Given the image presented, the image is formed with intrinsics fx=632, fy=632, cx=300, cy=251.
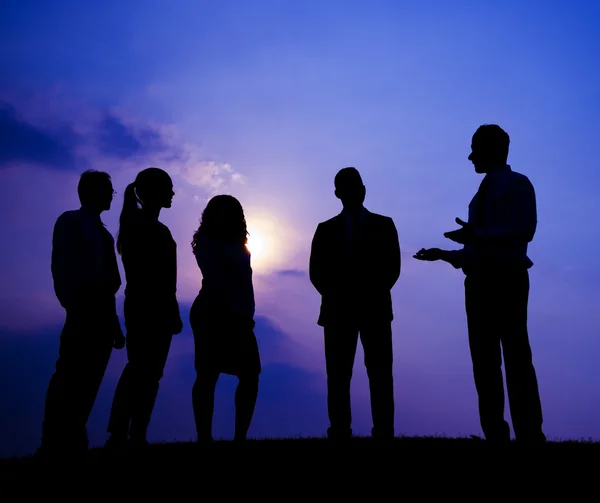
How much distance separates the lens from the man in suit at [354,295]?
6676mm

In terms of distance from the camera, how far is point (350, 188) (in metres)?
6.91

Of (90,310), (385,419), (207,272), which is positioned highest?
(207,272)

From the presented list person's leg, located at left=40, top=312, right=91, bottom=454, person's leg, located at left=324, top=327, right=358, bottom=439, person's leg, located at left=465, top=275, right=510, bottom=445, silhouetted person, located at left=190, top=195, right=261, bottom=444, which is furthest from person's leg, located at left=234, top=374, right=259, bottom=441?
person's leg, located at left=465, top=275, right=510, bottom=445

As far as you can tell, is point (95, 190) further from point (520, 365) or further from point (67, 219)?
point (520, 365)

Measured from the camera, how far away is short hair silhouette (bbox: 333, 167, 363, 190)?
6914 millimetres

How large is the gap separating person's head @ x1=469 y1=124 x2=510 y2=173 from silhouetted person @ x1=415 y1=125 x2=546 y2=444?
0.11 metres

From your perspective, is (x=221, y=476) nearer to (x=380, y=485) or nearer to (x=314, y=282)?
(x=380, y=485)

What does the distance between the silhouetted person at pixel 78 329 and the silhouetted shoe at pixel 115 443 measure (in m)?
0.21

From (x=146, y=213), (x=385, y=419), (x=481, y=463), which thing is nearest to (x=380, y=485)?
(x=481, y=463)

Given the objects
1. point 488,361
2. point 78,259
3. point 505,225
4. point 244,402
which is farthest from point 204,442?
point 505,225

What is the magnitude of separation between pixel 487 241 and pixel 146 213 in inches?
131

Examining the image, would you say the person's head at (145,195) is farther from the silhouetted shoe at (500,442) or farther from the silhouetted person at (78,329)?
the silhouetted shoe at (500,442)

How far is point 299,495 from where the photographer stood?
410 centimetres

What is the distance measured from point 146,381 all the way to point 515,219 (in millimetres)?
3777
